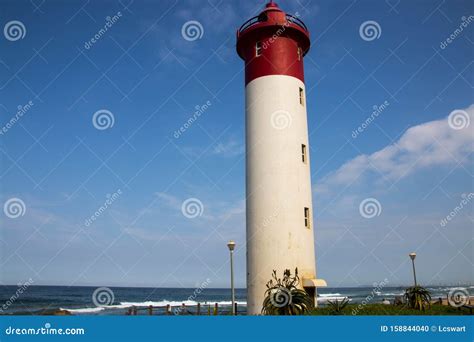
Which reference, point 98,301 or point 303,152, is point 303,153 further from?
point 98,301

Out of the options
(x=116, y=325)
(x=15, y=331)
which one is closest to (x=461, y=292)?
(x=116, y=325)

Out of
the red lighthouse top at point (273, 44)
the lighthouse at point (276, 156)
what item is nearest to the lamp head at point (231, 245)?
the lighthouse at point (276, 156)

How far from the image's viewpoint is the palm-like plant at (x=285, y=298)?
1490cm

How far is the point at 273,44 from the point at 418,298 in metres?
12.8

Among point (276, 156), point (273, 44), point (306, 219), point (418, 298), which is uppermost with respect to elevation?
point (273, 44)

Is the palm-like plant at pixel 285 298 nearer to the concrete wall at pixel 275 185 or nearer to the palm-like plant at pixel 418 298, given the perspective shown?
the concrete wall at pixel 275 185

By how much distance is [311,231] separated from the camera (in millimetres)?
18016

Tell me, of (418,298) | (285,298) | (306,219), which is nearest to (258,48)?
(306,219)

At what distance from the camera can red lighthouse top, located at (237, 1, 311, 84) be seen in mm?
18766

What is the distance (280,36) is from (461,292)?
13339 mm

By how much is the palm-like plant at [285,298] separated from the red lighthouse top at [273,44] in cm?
882

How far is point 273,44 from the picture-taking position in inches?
743

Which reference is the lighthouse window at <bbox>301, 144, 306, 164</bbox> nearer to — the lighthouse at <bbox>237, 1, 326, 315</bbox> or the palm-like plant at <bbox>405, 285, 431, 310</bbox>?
the lighthouse at <bbox>237, 1, 326, 315</bbox>

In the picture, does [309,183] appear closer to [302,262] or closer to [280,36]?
[302,262]
